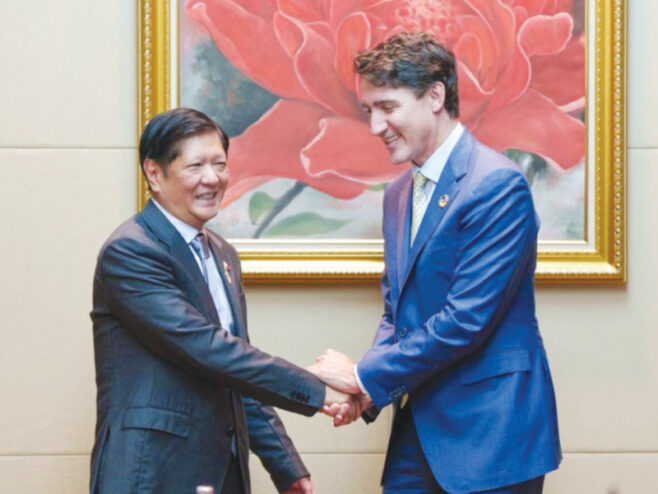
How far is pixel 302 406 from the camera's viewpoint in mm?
2973

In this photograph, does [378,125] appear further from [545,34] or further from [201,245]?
[545,34]

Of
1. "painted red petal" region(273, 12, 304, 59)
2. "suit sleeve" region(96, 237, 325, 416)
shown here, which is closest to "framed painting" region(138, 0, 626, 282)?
"painted red petal" region(273, 12, 304, 59)

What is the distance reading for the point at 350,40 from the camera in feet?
12.3

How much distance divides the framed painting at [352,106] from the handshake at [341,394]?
61 cm

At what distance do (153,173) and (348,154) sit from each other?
102 cm

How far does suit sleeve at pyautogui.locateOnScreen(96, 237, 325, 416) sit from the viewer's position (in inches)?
108

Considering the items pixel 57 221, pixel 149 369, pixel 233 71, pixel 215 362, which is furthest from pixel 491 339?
pixel 57 221

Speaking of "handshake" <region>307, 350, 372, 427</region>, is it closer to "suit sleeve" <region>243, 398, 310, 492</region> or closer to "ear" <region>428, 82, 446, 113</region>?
"suit sleeve" <region>243, 398, 310, 492</region>

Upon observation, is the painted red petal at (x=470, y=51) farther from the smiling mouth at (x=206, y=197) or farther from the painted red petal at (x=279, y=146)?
the smiling mouth at (x=206, y=197)

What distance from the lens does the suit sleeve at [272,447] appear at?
3.11 m

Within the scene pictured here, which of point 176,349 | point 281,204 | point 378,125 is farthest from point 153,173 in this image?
point 281,204

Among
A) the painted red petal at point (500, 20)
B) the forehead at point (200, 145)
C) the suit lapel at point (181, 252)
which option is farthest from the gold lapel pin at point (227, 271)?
the painted red petal at point (500, 20)

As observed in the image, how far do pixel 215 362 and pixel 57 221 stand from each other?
1.23 m

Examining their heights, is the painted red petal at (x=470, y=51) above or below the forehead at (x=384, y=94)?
above
